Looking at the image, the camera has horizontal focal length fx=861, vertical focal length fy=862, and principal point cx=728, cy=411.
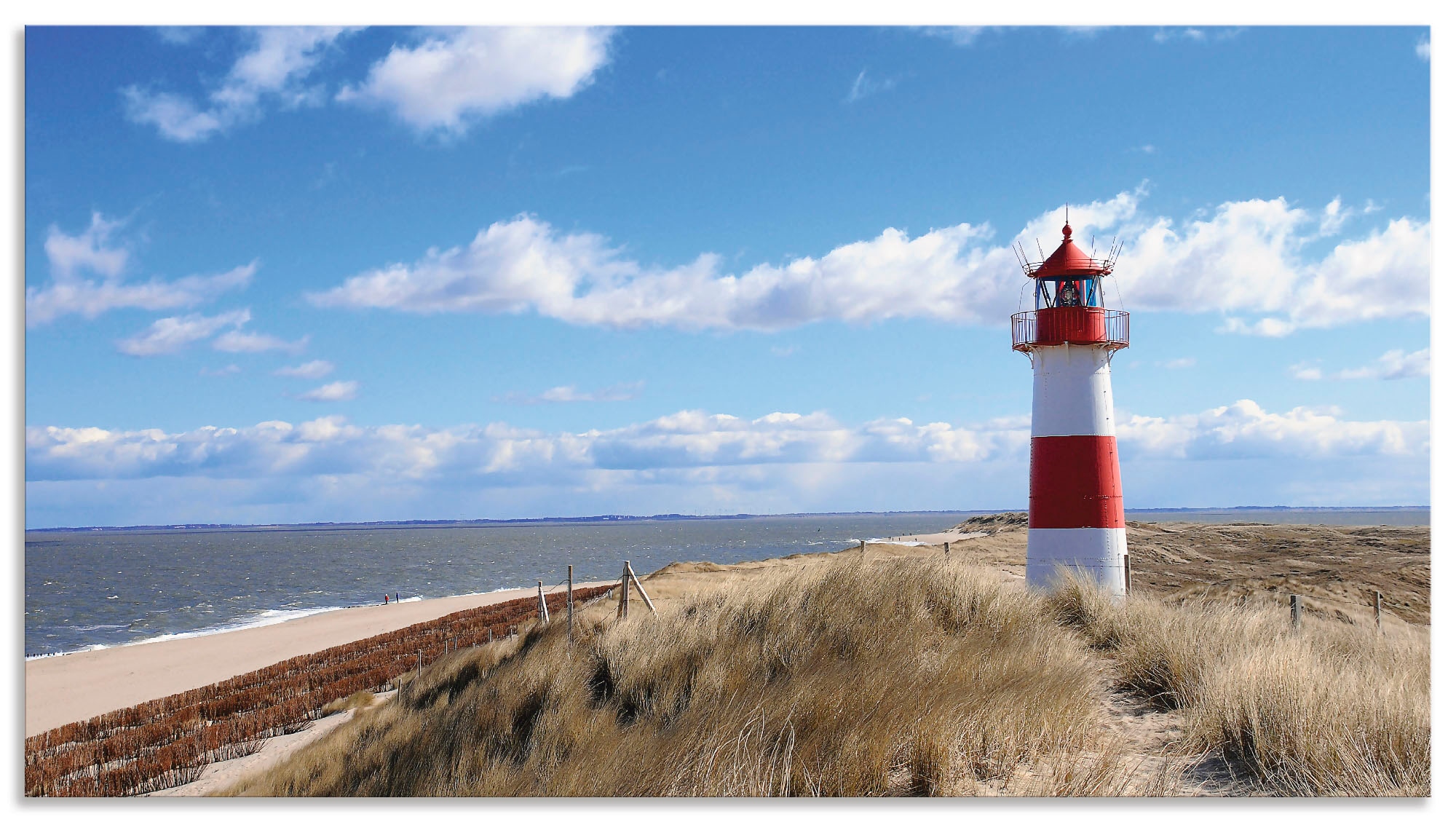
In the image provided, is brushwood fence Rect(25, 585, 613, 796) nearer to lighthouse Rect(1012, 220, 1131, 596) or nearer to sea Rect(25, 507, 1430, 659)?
sea Rect(25, 507, 1430, 659)

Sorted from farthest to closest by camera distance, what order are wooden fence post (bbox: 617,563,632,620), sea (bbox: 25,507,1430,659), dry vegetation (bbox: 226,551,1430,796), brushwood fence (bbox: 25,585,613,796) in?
sea (bbox: 25,507,1430,659) → wooden fence post (bbox: 617,563,632,620) → brushwood fence (bbox: 25,585,613,796) → dry vegetation (bbox: 226,551,1430,796)

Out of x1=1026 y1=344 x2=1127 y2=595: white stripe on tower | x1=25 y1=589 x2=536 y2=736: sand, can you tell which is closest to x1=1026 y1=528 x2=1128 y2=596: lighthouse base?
x1=1026 y1=344 x2=1127 y2=595: white stripe on tower

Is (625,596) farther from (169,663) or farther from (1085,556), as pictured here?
(169,663)

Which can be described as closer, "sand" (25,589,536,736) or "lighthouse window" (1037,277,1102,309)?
"lighthouse window" (1037,277,1102,309)

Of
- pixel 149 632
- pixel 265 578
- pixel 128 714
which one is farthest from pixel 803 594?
pixel 265 578

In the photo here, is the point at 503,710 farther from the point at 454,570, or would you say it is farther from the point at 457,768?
the point at 454,570

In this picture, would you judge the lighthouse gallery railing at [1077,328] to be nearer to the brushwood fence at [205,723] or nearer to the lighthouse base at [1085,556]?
the lighthouse base at [1085,556]

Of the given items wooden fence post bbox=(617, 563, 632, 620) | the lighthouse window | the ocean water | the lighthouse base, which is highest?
the lighthouse window
